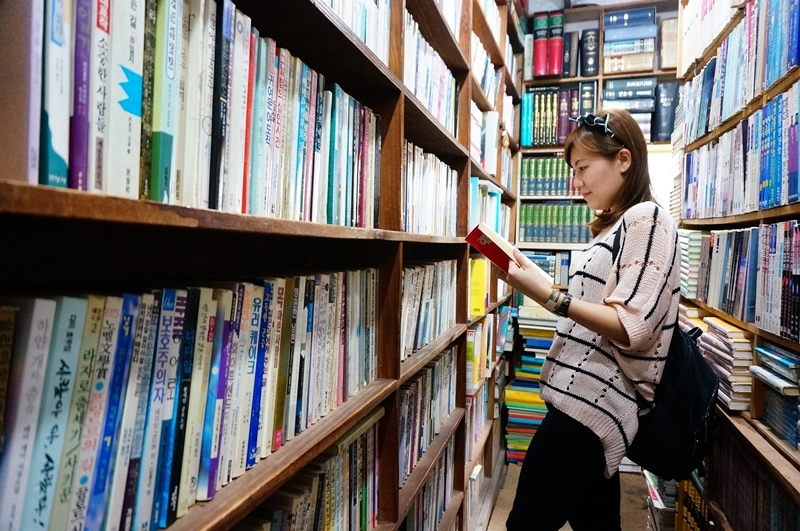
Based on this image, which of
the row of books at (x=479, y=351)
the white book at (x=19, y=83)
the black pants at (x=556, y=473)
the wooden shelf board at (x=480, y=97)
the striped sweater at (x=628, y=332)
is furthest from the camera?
the wooden shelf board at (x=480, y=97)

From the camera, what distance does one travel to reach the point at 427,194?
1.40 meters

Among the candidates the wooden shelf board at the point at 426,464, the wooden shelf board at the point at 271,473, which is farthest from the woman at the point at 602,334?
the wooden shelf board at the point at 271,473

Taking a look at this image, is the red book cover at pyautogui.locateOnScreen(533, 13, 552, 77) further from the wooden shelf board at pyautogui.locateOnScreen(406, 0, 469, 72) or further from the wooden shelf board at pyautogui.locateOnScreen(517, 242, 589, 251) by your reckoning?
the wooden shelf board at pyautogui.locateOnScreen(406, 0, 469, 72)

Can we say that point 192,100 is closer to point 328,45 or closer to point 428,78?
point 328,45

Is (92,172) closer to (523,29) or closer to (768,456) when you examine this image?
(768,456)

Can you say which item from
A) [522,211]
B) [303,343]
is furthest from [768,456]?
[522,211]

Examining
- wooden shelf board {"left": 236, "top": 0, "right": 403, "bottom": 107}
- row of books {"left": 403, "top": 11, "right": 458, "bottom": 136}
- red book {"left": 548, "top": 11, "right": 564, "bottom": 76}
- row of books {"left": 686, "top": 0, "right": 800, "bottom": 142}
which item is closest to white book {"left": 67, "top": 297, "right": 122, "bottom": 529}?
wooden shelf board {"left": 236, "top": 0, "right": 403, "bottom": 107}

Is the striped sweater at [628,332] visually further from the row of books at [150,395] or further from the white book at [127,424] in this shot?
the white book at [127,424]

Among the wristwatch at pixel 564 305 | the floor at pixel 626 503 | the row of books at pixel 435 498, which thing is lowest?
the floor at pixel 626 503

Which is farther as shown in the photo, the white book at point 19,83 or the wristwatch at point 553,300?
the wristwatch at point 553,300

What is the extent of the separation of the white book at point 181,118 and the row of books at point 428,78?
68cm

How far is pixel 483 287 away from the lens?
1.97m

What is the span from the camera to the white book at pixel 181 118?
0.51 metres

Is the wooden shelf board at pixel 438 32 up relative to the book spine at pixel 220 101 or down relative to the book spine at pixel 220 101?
up
